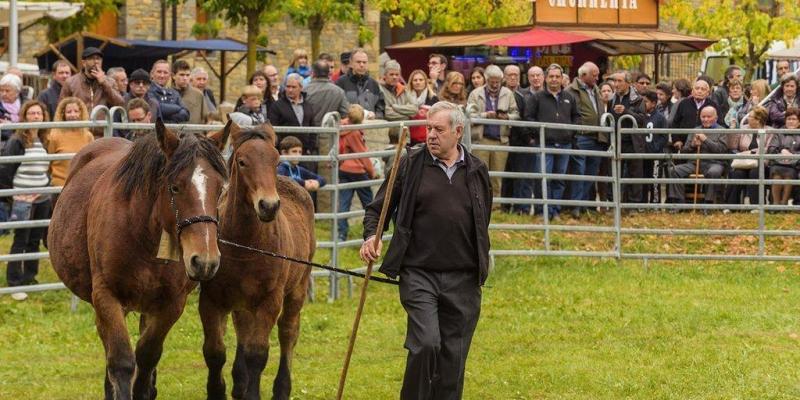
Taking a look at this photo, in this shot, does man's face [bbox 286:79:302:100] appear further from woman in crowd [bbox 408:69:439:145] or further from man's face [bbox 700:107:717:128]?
man's face [bbox 700:107:717:128]

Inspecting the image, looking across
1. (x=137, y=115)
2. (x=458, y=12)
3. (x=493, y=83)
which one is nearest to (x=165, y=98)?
(x=137, y=115)

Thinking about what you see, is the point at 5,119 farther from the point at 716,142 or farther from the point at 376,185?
the point at 716,142

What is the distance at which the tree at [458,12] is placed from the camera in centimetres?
3350

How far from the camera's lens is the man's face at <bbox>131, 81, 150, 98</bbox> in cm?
1603

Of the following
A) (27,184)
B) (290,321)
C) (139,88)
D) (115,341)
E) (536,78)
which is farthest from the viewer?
(536,78)

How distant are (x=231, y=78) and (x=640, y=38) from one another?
21.1 m

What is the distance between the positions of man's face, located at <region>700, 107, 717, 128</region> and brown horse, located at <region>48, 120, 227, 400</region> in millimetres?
10659

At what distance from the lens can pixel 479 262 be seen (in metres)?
8.87

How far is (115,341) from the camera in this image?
29.8ft

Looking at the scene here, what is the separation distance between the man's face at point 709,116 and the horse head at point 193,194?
1146cm

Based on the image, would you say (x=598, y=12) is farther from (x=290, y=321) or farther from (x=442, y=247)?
(x=442, y=247)

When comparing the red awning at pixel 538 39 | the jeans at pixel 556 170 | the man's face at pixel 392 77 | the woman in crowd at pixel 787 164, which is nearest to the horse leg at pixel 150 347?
the jeans at pixel 556 170

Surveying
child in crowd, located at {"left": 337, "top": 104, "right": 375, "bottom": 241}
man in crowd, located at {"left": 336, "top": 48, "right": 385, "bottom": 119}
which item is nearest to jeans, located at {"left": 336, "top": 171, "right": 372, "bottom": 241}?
child in crowd, located at {"left": 337, "top": 104, "right": 375, "bottom": 241}

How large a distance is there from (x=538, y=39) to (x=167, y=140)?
1548cm
